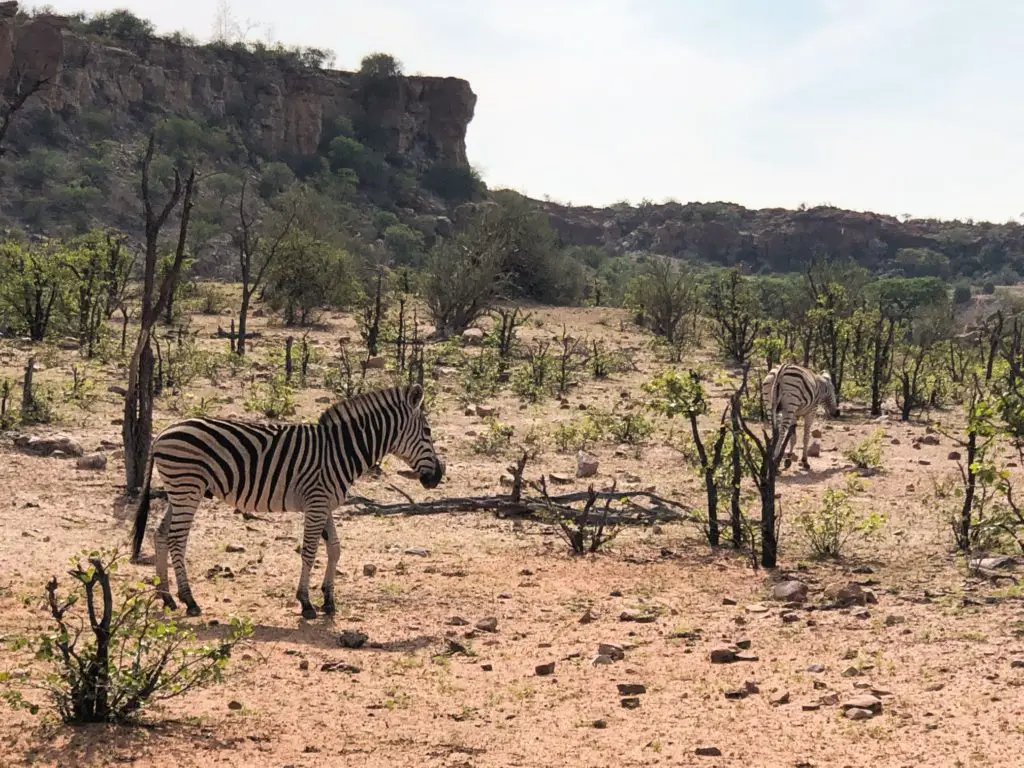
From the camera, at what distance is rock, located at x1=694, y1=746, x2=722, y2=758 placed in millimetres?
5363

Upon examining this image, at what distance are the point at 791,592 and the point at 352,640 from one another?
3.57 metres

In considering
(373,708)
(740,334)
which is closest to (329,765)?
(373,708)

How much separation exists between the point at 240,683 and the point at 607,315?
33.9 metres

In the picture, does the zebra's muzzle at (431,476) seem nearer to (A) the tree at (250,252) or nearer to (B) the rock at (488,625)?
(B) the rock at (488,625)

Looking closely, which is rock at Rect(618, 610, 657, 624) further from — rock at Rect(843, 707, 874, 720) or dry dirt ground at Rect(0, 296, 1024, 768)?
rock at Rect(843, 707, 874, 720)

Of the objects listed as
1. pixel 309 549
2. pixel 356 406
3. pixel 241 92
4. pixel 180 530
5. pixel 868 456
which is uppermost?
pixel 241 92

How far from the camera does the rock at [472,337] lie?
99.1 ft

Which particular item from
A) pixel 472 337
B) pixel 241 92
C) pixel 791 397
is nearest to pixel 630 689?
pixel 791 397

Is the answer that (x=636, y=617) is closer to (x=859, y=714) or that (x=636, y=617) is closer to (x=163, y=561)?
(x=859, y=714)

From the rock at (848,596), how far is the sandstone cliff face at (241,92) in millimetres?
61621

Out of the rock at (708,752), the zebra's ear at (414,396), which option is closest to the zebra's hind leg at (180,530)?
the zebra's ear at (414,396)

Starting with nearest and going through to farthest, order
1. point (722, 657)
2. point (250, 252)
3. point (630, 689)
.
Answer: point (630, 689)
point (722, 657)
point (250, 252)

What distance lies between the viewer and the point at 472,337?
3058 cm

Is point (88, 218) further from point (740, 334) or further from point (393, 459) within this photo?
point (393, 459)
